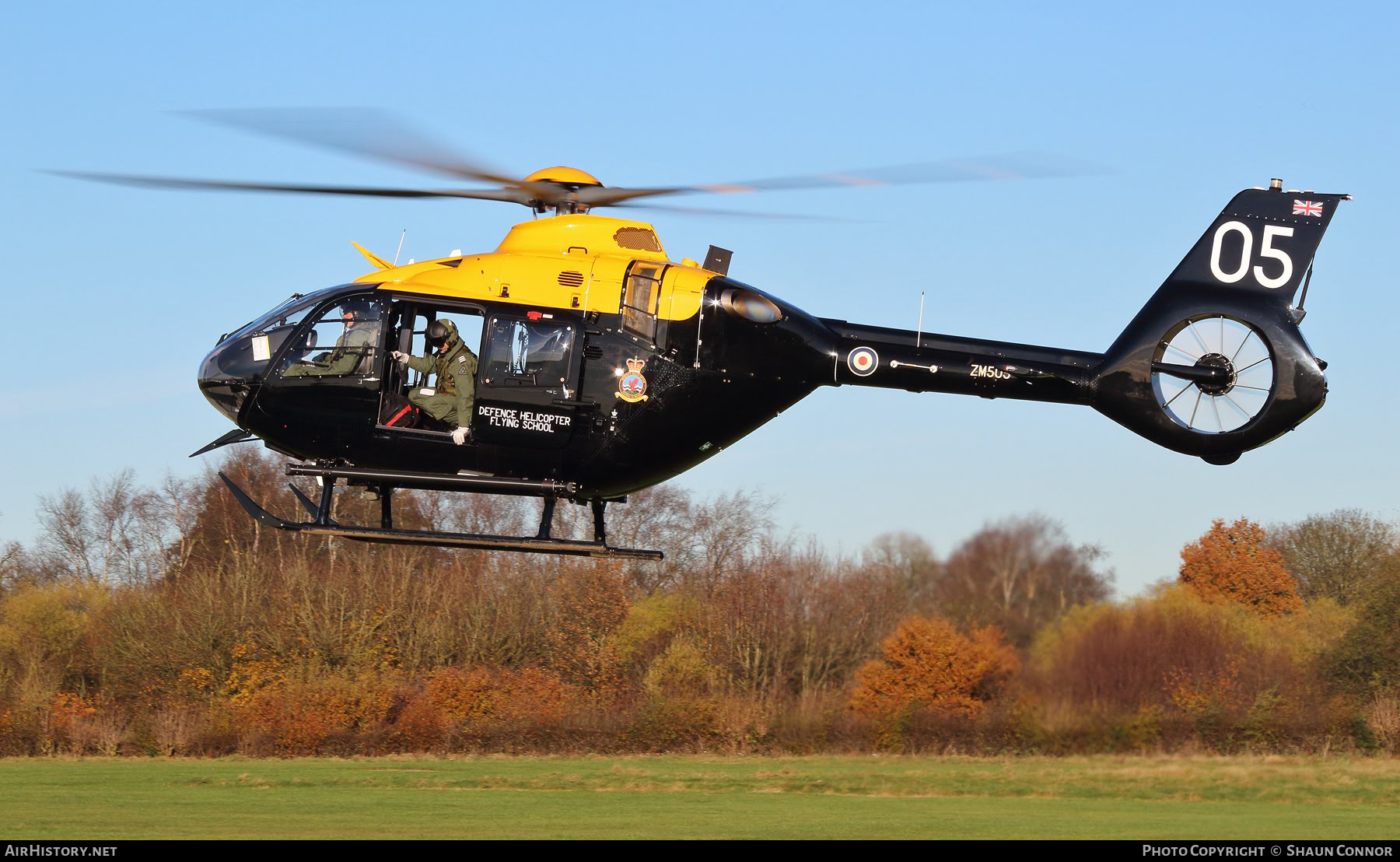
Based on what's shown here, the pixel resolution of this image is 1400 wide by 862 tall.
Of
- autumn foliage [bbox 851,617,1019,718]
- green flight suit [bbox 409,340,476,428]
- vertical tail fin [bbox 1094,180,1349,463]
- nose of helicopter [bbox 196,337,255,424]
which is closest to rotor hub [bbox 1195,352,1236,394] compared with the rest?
vertical tail fin [bbox 1094,180,1349,463]

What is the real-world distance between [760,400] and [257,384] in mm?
5126

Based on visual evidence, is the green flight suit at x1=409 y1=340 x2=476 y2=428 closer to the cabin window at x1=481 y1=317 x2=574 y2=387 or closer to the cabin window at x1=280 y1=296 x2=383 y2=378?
the cabin window at x1=481 y1=317 x2=574 y2=387

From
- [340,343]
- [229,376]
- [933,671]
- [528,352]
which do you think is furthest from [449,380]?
[933,671]

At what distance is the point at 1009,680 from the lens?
81.4 feet

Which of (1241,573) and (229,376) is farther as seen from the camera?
(1241,573)

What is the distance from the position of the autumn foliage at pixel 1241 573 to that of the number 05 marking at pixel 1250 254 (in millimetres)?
14391

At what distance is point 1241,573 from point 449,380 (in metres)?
22.3

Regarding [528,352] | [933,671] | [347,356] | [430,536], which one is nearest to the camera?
[430,536]

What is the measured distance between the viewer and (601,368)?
14.7 metres

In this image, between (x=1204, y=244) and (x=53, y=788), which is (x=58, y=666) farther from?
(x=1204, y=244)

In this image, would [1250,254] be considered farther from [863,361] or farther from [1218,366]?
[863,361]

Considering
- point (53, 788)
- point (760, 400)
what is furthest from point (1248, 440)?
point (53, 788)

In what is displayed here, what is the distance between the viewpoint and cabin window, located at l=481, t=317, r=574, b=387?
1459 centimetres

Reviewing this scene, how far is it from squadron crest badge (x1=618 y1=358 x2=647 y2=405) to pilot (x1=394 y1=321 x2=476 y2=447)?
146 centimetres
